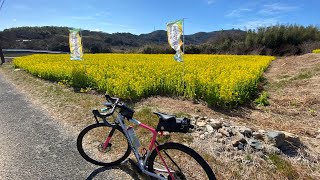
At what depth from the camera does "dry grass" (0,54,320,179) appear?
4305 millimetres

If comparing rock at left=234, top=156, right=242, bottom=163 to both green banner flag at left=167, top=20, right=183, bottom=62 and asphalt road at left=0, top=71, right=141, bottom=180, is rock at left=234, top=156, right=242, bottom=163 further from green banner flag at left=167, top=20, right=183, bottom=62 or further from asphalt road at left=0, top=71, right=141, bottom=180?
green banner flag at left=167, top=20, right=183, bottom=62

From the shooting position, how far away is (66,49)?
5641cm

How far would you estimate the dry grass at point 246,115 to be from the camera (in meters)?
4.30

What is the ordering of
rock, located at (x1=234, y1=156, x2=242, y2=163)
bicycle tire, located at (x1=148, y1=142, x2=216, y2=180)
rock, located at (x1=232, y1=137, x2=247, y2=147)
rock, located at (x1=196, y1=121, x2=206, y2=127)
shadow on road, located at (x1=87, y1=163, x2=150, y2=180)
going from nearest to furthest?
bicycle tire, located at (x1=148, y1=142, x2=216, y2=180) → shadow on road, located at (x1=87, y1=163, x2=150, y2=180) → rock, located at (x1=234, y1=156, x2=242, y2=163) → rock, located at (x1=232, y1=137, x2=247, y2=147) → rock, located at (x1=196, y1=121, x2=206, y2=127)

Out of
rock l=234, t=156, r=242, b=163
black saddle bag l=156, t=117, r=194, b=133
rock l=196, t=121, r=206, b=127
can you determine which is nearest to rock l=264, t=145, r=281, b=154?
rock l=234, t=156, r=242, b=163

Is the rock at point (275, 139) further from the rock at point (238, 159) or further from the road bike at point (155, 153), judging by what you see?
the road bike at point (155, 153)

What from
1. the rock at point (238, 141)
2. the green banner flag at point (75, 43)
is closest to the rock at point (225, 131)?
the rock at point (238, 141)

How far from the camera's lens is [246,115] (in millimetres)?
7266

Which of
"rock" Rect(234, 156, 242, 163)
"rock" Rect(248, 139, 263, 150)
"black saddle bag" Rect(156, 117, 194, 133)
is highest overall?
"black saddle bag" Rect(156, 117, 194, 133)

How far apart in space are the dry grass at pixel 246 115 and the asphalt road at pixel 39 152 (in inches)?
20.0

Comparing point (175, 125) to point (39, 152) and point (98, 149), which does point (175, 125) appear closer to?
point (98, 149)

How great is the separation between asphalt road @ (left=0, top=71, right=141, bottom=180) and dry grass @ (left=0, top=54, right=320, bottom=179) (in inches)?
20.0

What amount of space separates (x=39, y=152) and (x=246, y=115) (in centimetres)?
509

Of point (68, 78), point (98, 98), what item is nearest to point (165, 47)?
point (68, 78)
